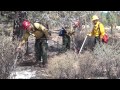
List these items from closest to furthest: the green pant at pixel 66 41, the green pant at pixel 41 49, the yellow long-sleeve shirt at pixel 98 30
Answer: the green pant at pixel 41 49 < the yellow long-sleeve shirt at pixel 98 30 < the green pant at pixel 66 41

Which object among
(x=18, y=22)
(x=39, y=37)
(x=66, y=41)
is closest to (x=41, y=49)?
(x=39, y=37)

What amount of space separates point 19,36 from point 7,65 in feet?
10.7

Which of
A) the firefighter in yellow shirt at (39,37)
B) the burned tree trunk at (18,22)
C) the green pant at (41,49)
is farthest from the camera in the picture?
the burned tree trunk at (18,22)

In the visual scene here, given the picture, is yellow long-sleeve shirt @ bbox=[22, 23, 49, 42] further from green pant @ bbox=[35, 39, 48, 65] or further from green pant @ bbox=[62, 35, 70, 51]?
green pant @ bbox=[62, 35, 70, 51]

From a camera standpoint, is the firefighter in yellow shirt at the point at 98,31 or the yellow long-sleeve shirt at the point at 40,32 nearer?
the yellow long-sleeve shirt at the point at 40,32

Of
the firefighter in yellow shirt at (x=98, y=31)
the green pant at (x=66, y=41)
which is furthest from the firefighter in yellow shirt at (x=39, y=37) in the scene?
the green pant at (x=66, y=41)

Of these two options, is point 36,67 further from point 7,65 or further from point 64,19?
point 64,19

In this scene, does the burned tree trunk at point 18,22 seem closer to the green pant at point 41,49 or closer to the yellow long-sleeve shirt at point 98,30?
the green pant at point 41,49

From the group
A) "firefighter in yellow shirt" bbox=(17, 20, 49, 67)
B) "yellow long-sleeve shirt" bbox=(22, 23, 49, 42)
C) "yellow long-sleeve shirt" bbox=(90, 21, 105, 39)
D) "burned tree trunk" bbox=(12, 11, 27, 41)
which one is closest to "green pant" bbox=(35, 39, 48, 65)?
"firefighter in yellow shirt" bbox=(17, 20, 49, 67)

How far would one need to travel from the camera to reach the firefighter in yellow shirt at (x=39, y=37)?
9.17m

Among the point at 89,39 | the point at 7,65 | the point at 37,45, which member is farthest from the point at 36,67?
the point at 89,39

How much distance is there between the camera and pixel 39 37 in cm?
941
